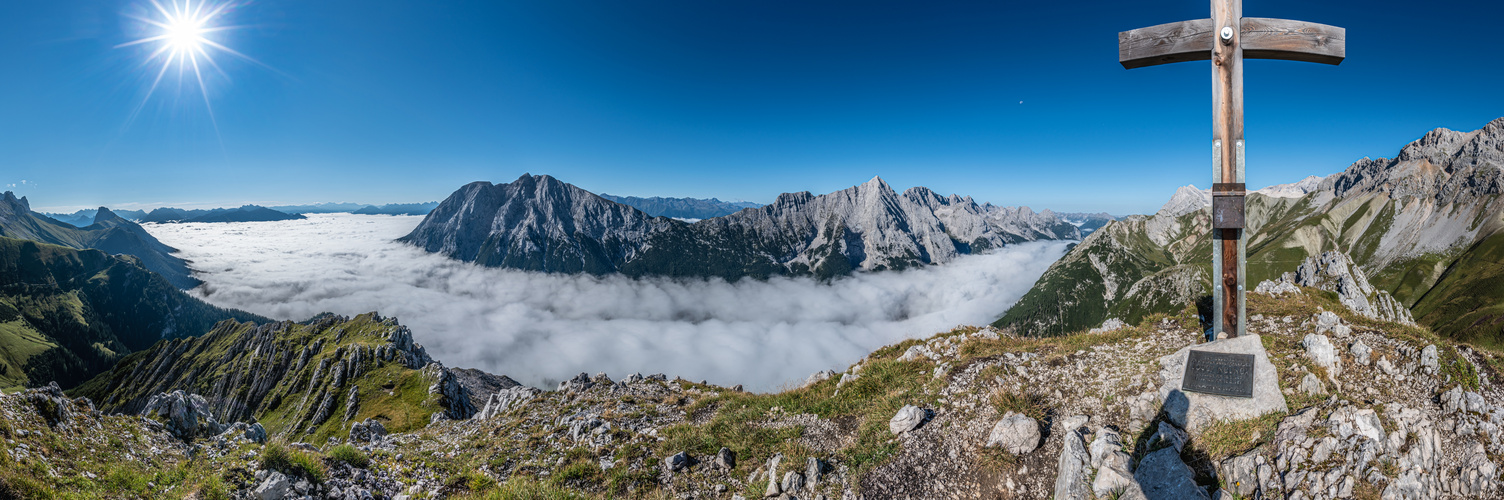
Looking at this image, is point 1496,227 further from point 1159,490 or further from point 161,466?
point 161,466

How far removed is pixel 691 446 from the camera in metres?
11.6

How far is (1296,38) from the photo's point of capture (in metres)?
9.62

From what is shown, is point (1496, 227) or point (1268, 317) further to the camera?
point (1496, 227)

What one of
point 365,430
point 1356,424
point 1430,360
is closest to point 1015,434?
point 1356,424

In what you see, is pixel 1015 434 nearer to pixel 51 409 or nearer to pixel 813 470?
pixel 813 470

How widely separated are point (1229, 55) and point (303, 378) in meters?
156

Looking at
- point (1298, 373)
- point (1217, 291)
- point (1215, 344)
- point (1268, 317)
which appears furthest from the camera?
point (1268, 317)

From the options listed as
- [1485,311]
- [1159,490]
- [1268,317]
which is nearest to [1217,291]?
[1268,317]

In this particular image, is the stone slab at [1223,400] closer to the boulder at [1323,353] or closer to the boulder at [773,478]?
the boulder at [1323,353]

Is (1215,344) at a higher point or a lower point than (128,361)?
higher

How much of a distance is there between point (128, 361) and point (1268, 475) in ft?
877

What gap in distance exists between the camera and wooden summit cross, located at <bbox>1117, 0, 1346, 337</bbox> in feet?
31.2

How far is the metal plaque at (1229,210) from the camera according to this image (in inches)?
371

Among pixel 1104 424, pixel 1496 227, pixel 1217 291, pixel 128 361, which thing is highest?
pixel 1217 291
